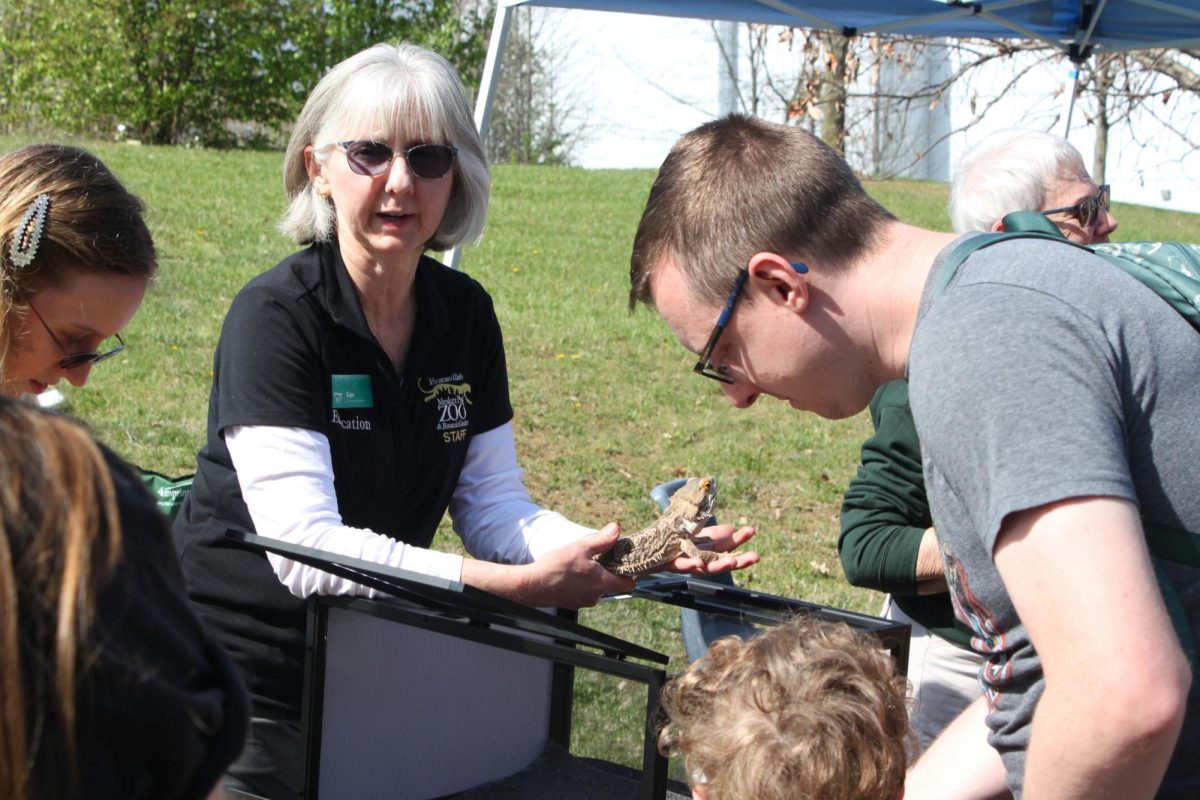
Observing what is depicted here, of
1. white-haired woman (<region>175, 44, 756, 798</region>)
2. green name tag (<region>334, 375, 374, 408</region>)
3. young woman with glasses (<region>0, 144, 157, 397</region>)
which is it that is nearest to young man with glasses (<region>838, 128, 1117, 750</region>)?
white-haired woman (<region>175, 44, 756, 798</region>)

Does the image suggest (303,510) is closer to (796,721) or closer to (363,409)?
(363,409)

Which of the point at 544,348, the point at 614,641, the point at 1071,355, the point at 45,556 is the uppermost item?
the point at 1071,355

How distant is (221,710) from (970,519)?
2.95ft

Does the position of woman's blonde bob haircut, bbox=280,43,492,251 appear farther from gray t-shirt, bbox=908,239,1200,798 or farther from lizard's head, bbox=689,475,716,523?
gray t-shirt, bbox=908,239,1200,798

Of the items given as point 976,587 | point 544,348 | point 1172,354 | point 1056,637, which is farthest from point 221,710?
point 544,348

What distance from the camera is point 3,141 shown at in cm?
1314

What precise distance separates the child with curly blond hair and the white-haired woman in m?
0.72

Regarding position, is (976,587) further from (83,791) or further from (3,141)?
(3,141)

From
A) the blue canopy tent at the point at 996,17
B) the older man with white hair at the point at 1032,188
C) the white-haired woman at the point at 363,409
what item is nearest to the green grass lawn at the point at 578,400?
the white-haired woman at the point at 363,409

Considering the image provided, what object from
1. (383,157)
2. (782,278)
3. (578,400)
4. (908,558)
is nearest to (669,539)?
(908,558)

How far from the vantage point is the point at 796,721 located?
165 centimetres

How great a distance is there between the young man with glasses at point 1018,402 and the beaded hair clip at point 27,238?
3.79 feet

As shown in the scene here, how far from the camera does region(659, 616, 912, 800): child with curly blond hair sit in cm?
163

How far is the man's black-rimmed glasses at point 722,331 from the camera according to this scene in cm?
173
